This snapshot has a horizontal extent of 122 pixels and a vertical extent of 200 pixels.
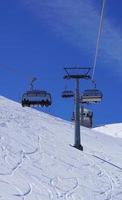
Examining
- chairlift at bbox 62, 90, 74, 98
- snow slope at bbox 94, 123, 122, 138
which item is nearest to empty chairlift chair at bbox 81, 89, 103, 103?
chairlift at bbox 62, 90, 74, 98

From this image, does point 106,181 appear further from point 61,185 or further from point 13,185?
point 13,185

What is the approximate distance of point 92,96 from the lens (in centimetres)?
3130

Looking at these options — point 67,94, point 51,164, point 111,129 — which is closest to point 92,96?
point 67,94

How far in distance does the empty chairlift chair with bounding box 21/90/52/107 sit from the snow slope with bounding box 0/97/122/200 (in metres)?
1.57

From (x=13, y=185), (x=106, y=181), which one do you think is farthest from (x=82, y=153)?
(x=13, y=185)

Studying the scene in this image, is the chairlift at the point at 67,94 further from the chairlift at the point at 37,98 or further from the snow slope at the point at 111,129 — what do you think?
the snow slope at the point at 111,129

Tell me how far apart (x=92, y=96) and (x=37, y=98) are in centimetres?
294

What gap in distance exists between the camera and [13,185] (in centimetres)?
2011

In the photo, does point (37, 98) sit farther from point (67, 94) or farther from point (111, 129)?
point (111, 129)

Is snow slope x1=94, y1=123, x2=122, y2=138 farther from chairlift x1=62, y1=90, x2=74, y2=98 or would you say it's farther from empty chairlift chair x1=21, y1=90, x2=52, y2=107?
empty chairlift chair x1=21, y1=90, x2=52, y2=107

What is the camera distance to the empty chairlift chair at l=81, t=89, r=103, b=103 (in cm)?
3105

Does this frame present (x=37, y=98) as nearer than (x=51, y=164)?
No

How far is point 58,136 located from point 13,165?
10.2 m

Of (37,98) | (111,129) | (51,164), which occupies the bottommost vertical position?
(111,129)
